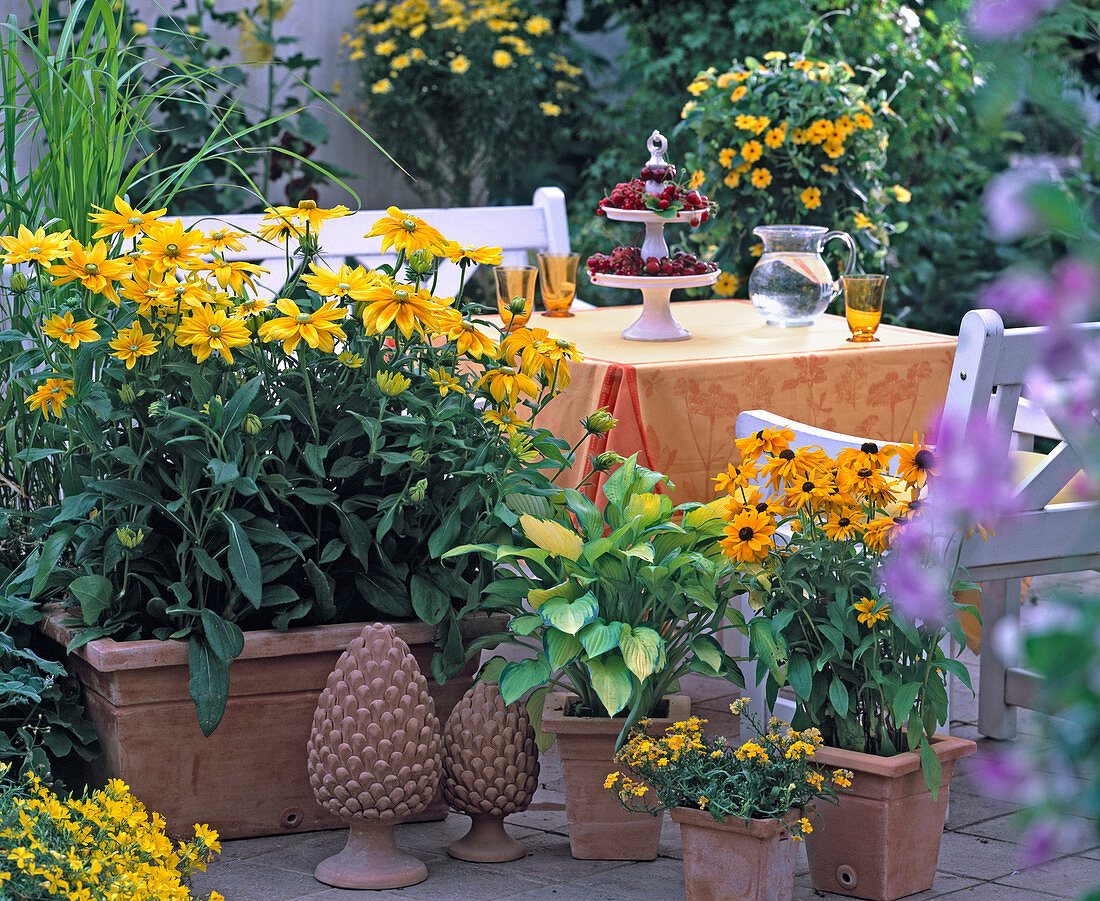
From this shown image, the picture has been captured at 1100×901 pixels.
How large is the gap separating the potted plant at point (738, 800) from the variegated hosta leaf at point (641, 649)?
3.8 inches

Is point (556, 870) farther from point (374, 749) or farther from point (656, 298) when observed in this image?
point (656, 298)

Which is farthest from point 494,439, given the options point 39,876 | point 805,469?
point 39,876

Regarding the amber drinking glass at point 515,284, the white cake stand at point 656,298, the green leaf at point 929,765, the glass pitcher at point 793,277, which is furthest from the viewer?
the glass pitcher at point 793,277

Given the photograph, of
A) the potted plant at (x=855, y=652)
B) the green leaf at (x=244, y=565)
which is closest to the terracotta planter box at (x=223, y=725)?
the green leaf at (x=244, y=565)

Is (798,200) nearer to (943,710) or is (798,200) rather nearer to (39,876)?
(943,710)

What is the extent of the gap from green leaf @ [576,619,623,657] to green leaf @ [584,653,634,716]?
0.08 feet

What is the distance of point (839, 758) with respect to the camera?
189cm

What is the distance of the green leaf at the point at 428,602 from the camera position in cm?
212

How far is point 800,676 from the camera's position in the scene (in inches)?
75.3

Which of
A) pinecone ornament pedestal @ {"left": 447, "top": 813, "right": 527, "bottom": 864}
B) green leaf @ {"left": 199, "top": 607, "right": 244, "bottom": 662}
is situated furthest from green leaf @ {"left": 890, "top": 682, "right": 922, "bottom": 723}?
green leaf @ {"left": 199, "top": 607, "right": 244, "bottom": 662}


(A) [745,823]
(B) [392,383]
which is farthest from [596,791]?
(B) [392,383]

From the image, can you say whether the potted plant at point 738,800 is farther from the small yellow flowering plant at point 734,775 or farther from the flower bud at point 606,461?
the flower bud at point 606,461

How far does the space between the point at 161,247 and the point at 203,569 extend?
1.54 ft

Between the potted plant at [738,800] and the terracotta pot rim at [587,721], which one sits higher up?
the terracotta pot rim at [587,721]
